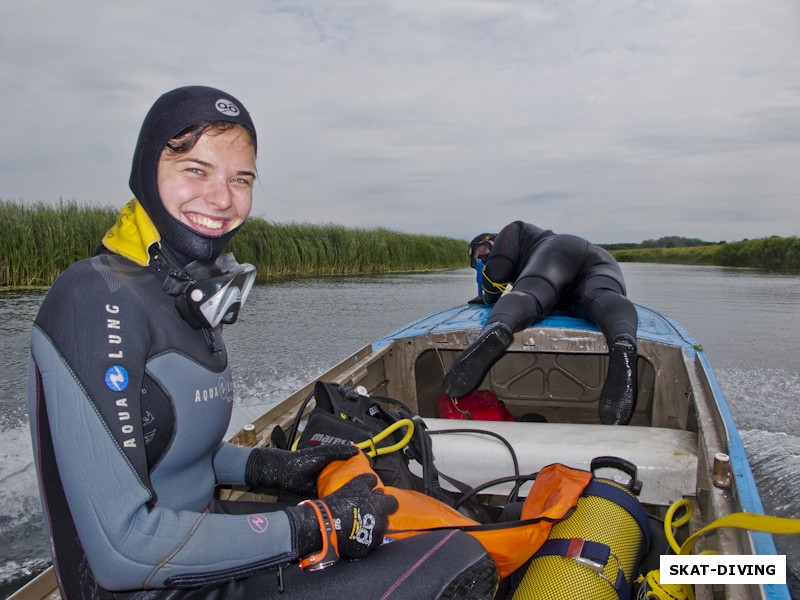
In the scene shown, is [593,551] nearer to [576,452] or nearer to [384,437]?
[576,452]

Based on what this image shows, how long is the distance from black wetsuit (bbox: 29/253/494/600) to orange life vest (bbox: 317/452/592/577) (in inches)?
8.4

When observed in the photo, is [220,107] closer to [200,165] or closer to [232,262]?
[200,165]

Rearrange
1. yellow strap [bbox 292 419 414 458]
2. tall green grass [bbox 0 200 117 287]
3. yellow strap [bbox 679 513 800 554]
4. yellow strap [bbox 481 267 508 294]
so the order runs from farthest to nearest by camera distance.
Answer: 1. tall green grass [bbox 0 200 117 287]
2. yellow strap [bbox 481 267 508 294]
3. yellow strap [bbox 292 419 414 458]
4. yellow strap [bbox 679 513 800 554]

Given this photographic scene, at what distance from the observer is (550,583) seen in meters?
1.52

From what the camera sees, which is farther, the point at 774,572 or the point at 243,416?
the point at 243,416

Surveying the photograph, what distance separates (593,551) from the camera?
157 cm

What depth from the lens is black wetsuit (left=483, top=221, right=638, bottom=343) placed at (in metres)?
3.29

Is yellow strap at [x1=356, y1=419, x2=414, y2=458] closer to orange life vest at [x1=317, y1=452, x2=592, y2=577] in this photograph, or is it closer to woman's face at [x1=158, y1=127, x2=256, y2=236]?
orange life vest at [x1=317, y1=452, x2=592, y2=577]

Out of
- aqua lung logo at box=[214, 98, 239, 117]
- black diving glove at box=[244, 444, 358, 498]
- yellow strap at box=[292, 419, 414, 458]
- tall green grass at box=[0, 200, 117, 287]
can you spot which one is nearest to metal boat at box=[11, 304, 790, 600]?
yellow strap at box=[292, 419, 414, 458]

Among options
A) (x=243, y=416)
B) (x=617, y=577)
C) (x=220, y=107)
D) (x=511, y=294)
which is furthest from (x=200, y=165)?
(x=243, y=416)

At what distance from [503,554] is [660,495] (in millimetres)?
823

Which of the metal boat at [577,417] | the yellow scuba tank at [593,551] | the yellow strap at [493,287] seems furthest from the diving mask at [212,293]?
the yellow strap at [493,287]

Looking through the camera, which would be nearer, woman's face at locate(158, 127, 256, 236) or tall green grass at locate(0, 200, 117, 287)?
woman's face at locate(158, 127, 256, 236)

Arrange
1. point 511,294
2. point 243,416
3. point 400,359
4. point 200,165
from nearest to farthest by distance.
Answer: point 200,165, point 511,294, point 400,359, point 243,416
